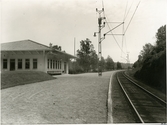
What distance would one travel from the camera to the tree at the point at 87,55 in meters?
47.8

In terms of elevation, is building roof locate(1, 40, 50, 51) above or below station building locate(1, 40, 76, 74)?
above

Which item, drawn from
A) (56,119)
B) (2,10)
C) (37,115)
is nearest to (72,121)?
(56,119)

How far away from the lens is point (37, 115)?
558 centimetres

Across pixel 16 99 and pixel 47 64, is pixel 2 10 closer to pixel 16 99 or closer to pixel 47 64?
pixel 16 99

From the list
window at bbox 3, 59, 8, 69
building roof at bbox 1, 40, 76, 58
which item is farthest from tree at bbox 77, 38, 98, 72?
window at bbox 3, 59, 8, 69

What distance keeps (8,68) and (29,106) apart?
1834cm

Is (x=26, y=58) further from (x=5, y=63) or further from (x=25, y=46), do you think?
(x=5, y=63)

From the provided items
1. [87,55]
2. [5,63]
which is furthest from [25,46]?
[87,55]

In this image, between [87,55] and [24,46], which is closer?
[24,46]

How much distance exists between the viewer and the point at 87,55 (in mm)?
49031

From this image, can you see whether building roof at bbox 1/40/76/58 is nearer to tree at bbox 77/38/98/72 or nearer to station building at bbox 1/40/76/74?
station building at bbox 1/40/76/74


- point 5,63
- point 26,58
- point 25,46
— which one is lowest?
point 5,63

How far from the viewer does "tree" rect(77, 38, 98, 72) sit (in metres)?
47.8

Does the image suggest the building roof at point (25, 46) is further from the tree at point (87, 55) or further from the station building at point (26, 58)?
the tree at point (87, 55)
